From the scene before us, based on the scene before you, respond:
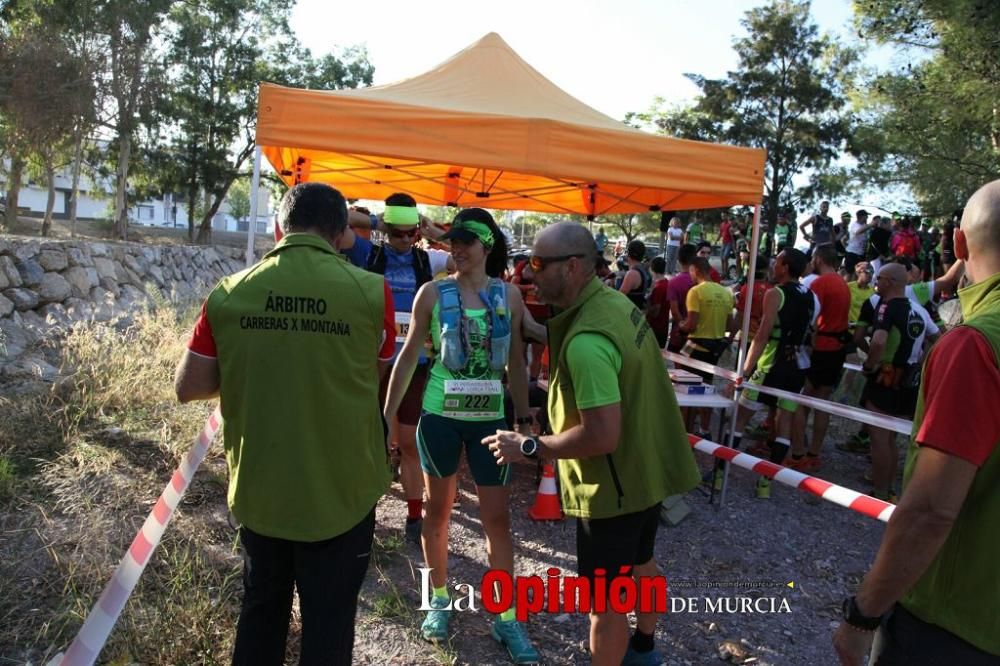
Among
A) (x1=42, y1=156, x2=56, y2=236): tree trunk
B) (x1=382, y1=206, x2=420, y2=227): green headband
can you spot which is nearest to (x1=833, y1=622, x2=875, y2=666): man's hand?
(x1=382, y1=206, x2=420, y2=227): green headband

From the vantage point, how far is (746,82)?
2688cm

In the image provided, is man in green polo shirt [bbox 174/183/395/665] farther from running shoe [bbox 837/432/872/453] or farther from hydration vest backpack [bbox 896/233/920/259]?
hydration vest backpack [bbox 896/233/920/259]

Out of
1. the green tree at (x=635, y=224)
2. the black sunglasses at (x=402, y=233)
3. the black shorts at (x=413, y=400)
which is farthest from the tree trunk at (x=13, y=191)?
the green tree at (x=635, y=224)

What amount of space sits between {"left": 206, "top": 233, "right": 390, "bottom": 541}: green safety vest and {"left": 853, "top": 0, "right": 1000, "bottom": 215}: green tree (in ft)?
52.4

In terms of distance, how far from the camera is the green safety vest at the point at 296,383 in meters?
1.87

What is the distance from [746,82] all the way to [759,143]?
2541 millimetres

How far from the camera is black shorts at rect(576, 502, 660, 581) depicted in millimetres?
2256

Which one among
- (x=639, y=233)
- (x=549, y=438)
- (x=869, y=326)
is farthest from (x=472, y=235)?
(x=639, y=233)

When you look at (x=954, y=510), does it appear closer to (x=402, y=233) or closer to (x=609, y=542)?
(x=609, y=542)

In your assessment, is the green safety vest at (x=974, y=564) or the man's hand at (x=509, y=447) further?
the man's hand at (x=509, y=447)

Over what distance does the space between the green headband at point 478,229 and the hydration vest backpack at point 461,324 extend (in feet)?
0.73

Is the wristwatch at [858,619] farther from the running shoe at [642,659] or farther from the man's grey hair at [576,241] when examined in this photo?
the running shoe at [642,659]

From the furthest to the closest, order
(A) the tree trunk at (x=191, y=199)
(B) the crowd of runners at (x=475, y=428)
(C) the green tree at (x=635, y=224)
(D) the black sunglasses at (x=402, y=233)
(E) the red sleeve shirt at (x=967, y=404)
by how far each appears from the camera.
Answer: (C) the green tree at (x=635, y=224), (A) the tree trunk at (x=191, y=199), (D) the black sunglasses at (x=402, y=233), (B) the crowd of runners at (x=475, y=428), (E) the red sleeve shirt at (x=967, y=404)

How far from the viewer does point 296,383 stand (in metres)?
1.88
